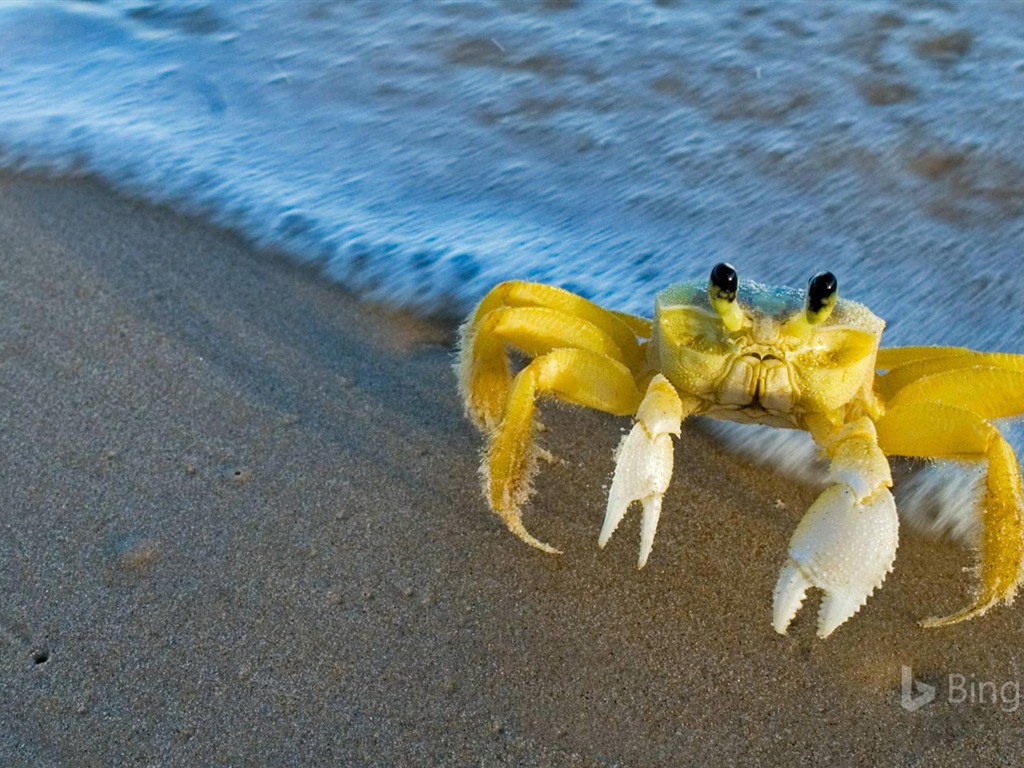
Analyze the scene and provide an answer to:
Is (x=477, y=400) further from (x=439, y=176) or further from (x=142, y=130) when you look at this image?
(x=142, y=130)

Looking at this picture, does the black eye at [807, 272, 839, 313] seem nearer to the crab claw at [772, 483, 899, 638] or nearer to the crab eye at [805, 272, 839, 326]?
the crab eye at [805, 272, 839, 326]

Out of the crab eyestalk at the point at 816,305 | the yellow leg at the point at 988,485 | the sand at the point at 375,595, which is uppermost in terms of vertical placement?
the crab eyestalk at the point at 816,305

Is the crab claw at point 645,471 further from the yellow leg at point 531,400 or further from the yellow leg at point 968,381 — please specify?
the yellow leg at point 968,381

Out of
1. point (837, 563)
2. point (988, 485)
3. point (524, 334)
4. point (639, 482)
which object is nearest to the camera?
point (837, 563)

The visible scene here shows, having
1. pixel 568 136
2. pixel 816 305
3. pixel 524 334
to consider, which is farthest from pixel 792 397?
pixel 568 136

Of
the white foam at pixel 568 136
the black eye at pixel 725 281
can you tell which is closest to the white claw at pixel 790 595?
the black eye at pixel 725 281

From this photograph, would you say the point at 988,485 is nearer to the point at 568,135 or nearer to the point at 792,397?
the point at 792,397

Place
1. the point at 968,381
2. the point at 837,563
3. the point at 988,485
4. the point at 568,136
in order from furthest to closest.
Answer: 1. the point at 568,136
2. the point at 968,381
3. the point at 988,485
4. the point at 837,563
